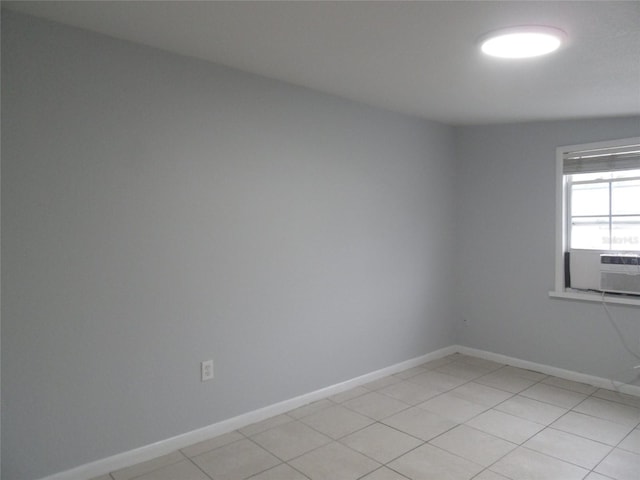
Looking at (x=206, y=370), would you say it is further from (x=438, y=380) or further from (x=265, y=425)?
(x=438, y=380)

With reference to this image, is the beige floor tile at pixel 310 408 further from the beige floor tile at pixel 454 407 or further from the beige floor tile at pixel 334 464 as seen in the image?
the beige floor tile at pixel 454 407

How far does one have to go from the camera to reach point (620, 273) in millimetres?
→ 3484

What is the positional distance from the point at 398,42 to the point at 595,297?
272cm

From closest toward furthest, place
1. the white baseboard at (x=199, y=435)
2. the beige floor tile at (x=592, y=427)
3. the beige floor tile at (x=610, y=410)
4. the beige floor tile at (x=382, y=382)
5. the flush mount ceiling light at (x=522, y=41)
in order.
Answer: the flush mount ceiling light at (x=522, y=41) → the white baseboard at (x=199, y=435) → the beige floor tile at (x=592, y=427) → the beige floor tile at (x=610, y=410) → the beige floor tile at (x=382, y=382)

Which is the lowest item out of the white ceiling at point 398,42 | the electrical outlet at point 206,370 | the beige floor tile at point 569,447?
the beige floor tile at point 569,447

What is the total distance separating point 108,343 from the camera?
7.66 feet

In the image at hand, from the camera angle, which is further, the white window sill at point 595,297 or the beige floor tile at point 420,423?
the white window sill at point 595,297

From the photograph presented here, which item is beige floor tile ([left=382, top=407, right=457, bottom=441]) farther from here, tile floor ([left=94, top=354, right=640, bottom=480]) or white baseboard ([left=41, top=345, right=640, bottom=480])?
white baseboard ([left=41, top=345, right=640, bottom=480])

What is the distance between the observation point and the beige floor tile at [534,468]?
2.33m

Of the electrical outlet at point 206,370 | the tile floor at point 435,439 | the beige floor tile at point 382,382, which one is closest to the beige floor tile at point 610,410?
the tile floor at point 435,439

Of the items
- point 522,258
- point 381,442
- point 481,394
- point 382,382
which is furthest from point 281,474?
point 522,258

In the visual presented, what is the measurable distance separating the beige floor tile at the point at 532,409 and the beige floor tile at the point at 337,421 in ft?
3.36

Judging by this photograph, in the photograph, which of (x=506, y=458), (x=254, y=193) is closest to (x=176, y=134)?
(x=254, y=193)

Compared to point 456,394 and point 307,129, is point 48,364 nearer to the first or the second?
point 307,129
